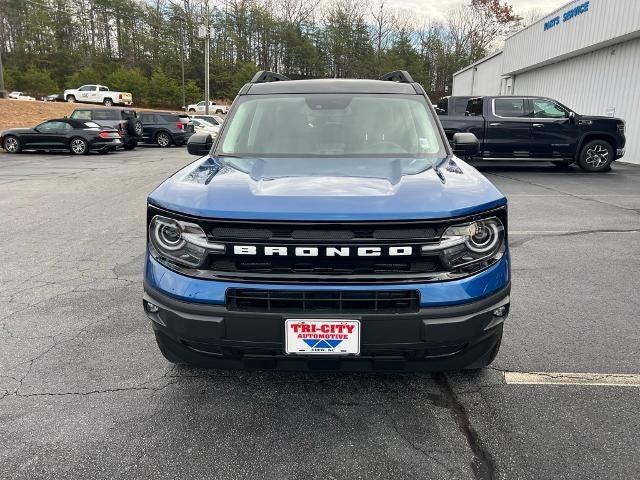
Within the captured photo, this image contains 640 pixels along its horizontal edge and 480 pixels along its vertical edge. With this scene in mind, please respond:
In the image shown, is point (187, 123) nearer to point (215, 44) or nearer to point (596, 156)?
point (596, 156)

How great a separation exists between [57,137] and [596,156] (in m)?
19.0

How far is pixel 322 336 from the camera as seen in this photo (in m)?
2.18

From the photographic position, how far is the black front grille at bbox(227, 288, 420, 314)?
7.06ft

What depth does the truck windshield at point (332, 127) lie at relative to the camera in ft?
11.2

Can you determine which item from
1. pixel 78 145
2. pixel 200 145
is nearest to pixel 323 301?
pixel 200 145

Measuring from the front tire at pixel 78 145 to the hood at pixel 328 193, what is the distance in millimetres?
18640

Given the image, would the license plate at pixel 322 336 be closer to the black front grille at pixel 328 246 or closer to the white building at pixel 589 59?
the black front grille at pixel 328 246

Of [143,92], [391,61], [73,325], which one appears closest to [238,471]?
[73,325]

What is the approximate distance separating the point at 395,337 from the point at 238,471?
0.92 m

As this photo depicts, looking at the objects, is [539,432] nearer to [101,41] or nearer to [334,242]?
[334,242]

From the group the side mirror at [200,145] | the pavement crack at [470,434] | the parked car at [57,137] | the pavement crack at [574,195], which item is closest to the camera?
the pavement crack at [470,434]

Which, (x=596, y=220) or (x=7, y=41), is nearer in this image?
(x=596, y=220)

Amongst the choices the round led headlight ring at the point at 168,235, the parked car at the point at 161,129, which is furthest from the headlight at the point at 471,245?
the parked car at the point at 161,129

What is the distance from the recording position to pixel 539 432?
2420mm
